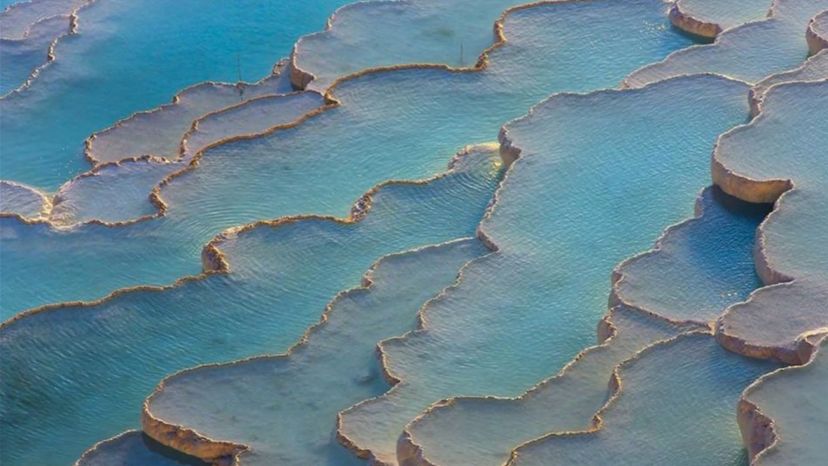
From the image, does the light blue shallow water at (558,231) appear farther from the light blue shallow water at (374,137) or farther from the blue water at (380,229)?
the light blue shallow water at (374,137)

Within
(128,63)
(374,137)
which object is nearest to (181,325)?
(374,137)

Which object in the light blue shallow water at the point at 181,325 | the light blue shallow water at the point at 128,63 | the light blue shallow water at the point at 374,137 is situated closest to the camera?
the light blue shallow water at the point at 181,325

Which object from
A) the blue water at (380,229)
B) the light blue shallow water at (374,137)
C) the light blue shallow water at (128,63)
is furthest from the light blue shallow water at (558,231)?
the light blue shallow water at (128,63)

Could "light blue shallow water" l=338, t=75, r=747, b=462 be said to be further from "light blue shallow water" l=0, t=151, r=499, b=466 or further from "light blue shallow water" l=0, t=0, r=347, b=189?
"light blue shallow water" l=0, t=0, r=347, b=189

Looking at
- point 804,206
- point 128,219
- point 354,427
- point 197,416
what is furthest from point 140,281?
point 804,206

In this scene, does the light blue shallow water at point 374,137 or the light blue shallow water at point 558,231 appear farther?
the light blue shallow water at point 374,137

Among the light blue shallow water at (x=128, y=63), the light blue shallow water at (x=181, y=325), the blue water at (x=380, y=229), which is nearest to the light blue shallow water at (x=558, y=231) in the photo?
the blue water at (x=380, y=229)

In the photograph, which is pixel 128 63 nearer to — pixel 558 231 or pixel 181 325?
pixel 181 325

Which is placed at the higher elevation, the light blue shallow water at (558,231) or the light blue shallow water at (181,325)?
the light blue shallow water at (558,231)

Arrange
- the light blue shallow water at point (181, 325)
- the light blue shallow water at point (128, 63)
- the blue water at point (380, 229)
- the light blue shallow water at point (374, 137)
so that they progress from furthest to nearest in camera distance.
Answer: the light blue shallow water at point (128, 63) < the light blue shallow water at point (374, 137) < the light blue shallow water at point (181, 325) < the blue water at point (380, 229)

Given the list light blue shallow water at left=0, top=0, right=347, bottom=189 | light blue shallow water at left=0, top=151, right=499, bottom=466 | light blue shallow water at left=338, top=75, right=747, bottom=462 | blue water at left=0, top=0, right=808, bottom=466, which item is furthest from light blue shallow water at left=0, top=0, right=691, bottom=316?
light blue shallow water at left=0, top=0, right=347, bottom=189

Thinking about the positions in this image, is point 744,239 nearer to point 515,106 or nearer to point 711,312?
point 711,312
